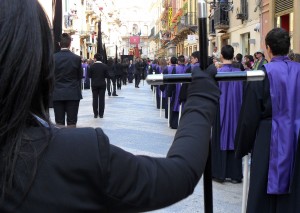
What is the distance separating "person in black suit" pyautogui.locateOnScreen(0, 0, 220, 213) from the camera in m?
1.21

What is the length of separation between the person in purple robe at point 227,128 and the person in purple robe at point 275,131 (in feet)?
7.40

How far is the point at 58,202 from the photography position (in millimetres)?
1231

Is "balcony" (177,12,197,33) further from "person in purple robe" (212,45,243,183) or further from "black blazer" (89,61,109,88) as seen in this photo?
"person in purple robe" (212,45,243,183)

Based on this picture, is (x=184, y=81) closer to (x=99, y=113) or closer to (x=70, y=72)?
(x=70, y=72)

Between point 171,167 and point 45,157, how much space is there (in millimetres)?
350

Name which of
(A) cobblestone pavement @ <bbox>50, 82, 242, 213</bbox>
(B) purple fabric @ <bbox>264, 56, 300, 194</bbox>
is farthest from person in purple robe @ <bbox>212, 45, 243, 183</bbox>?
(B) purple fabric @ <bbox>264, 56, 300, 194</bbox>

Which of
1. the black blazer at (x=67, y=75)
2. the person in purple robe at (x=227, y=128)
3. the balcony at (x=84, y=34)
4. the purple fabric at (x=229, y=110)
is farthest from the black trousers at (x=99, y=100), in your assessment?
the balcony at (x=84, y=34)

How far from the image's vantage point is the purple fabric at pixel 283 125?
3992 mm

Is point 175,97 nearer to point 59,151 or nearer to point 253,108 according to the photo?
point 253,108

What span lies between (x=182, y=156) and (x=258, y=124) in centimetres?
289

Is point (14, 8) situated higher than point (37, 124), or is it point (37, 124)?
point (14, 8)

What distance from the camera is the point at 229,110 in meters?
6.55

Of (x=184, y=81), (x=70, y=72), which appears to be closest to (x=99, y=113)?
(x=70, y=72)

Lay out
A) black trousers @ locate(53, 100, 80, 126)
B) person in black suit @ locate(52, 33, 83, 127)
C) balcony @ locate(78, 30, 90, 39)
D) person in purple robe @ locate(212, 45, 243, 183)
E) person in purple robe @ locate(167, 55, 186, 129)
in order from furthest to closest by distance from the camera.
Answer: balcony @ locate(78, 30, 90, 39) < person in purple robe @ locate(167, 55, 186, 129) < black trousers @ locate(53, 100, 80, 126) < person in black suit @ locate(52, 33, 83, 127) < person in purple robe @ locate(212, 45, 243, 183)
